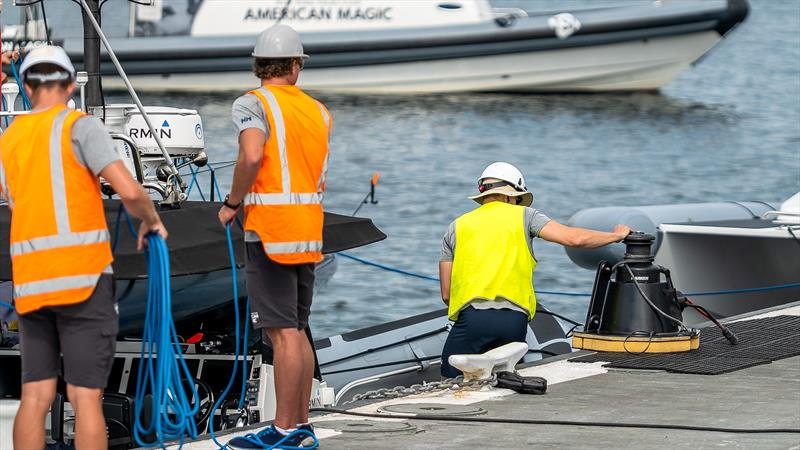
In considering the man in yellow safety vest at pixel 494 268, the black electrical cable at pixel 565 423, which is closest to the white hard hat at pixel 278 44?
the black electrical cable at pixel 565 423

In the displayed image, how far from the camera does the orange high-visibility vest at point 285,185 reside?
524cm

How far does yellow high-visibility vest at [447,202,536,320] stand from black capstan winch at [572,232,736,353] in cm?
71

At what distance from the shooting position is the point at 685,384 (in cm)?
701

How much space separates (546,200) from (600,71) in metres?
11.6

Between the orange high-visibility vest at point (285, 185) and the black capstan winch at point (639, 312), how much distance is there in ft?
9.57

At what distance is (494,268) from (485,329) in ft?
1.02

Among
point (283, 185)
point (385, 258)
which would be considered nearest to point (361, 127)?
point (385, 258)

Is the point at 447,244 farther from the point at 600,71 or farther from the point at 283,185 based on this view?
the point at 600,71

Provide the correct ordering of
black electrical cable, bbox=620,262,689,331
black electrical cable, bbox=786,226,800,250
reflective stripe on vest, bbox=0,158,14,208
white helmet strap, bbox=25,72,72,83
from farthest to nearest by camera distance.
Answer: black electrical cable, bbox=786,226,800,250 < black electrical cable, bbox=620,262,689,331 < reflective stripe on vest, bbox=0,158,14,208 < white helmet strap, bbox=25,72,72,83

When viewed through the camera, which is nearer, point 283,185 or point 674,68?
point 283,185

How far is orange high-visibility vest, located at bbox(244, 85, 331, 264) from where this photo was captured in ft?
17.2

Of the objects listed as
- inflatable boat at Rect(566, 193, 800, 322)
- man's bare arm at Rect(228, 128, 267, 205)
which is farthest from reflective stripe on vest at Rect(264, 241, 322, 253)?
inflatable boat at Rect(566, 193, 800, 322)

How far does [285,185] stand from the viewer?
5250 millimetres

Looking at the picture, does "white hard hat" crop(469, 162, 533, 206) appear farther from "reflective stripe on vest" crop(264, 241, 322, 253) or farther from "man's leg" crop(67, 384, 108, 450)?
"man's leg" crop(67, 384, 108, 450)
